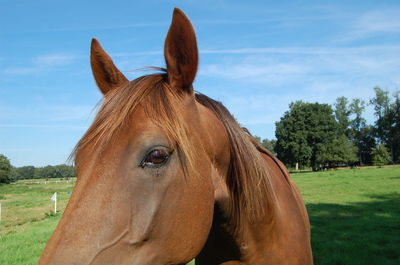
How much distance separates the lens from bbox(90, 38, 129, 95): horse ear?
2109 millimetres

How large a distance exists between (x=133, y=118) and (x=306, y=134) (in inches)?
2545

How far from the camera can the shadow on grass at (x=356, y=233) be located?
6.86m

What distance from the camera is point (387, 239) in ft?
26.7

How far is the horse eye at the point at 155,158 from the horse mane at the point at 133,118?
8 cm

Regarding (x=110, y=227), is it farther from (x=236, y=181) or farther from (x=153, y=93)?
(x=236, y=181)

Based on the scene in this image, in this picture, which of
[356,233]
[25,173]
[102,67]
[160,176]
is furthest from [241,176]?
[25,173]

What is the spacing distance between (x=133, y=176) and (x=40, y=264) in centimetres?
52

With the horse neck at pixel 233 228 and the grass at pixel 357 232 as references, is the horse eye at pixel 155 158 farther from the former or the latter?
the grass at pixel 357 232

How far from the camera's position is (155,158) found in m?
1.56

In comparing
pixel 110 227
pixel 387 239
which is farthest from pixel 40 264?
pixel 387 239

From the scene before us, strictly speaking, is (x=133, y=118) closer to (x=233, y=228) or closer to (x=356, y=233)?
(x=233, y=228)

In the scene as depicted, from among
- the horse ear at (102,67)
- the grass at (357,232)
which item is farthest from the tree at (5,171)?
the horse ear at (102,67)

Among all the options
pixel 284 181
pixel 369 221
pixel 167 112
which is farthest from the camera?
pixel 369 221

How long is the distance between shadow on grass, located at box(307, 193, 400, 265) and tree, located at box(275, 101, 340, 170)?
48.8 m
